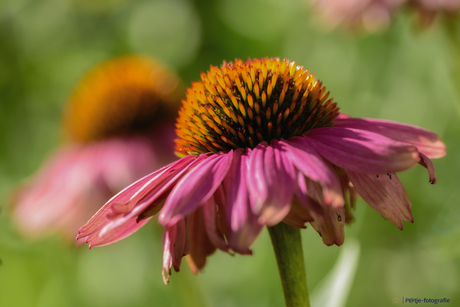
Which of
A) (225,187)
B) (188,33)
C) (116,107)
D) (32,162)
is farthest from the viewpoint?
(188,33)

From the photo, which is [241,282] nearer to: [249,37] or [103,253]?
[103,253]

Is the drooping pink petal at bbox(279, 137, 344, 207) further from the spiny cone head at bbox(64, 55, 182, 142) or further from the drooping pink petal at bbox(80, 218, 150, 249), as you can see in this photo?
the spiny cone head at bbox(64, 55, 182, 142)

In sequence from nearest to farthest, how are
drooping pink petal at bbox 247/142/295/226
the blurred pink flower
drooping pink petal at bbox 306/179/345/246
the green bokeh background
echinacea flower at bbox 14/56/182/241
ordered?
drooping pink petal at bbox 247/142/295/226, drooping pink petal at bbox 306/179/345/246, the blurred pink flower, echinacea flower at bbox 14/56/182/241, the green bokeh background

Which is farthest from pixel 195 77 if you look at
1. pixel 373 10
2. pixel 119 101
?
pixel 373 10

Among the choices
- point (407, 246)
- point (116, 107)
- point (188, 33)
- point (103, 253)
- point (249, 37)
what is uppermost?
point (188, 33)

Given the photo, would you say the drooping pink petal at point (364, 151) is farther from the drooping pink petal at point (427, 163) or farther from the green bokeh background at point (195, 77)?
the green bokeh background at point (195, 77)

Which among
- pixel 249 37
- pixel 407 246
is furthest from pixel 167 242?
pixel 249 37

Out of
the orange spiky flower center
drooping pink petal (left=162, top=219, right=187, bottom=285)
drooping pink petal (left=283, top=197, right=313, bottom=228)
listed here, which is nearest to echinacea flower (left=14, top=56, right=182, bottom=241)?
the orange spiky flower center

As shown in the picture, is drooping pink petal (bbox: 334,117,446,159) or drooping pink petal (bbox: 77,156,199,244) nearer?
drooping pink petal (bbox: 77,156,199,244)
